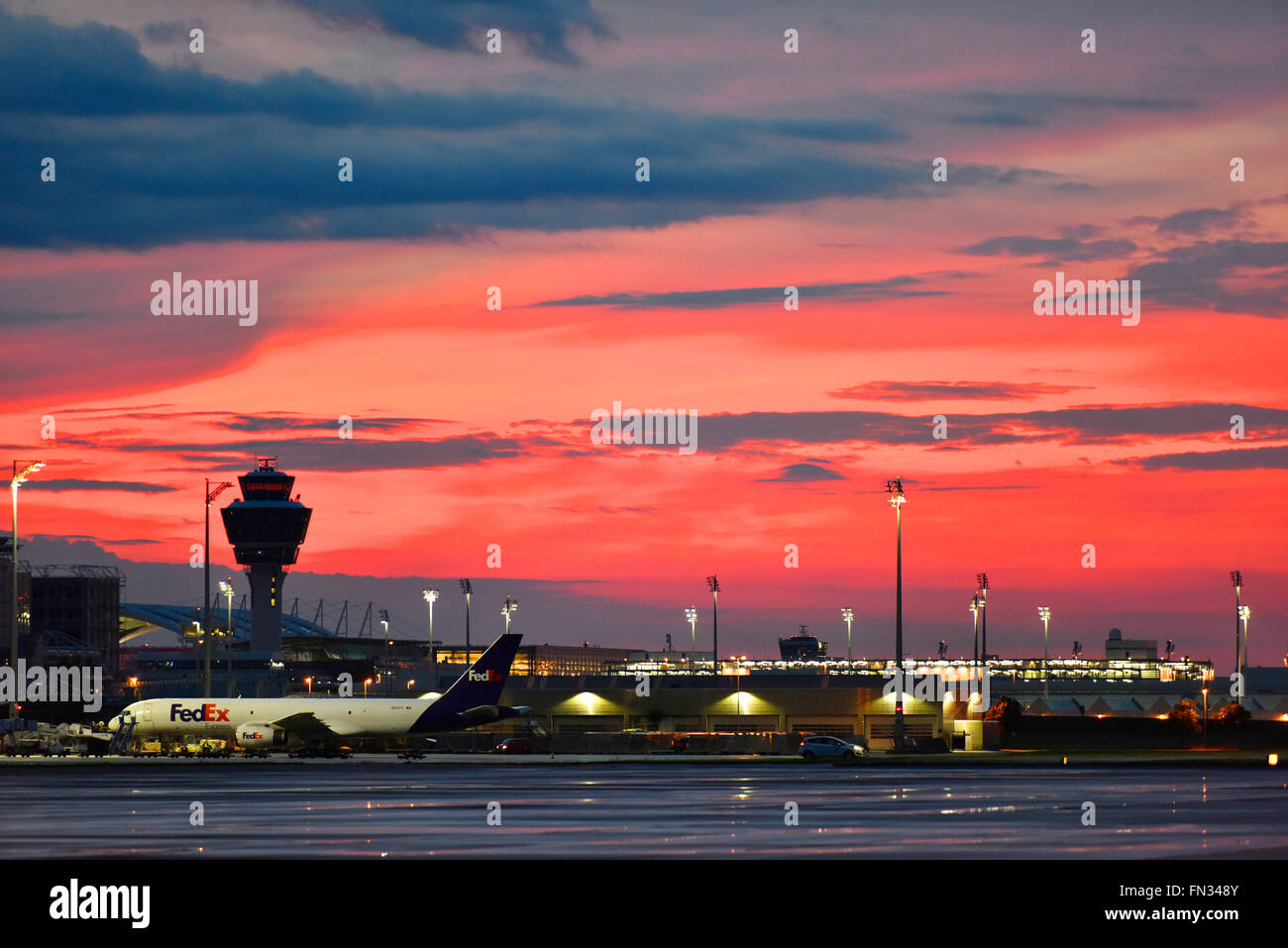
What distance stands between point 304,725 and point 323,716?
147 cm

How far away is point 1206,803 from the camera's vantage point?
133ft

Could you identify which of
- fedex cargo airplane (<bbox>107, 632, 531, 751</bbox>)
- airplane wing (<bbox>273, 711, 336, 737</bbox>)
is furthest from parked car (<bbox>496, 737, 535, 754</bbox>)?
airplane wing (<bbox>273, 711, 336, 737</bbox>)

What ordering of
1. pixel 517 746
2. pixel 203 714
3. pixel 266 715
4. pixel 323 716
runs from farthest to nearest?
pixel 517 746 → pixel 203 714 → pixel 266 715 → pixel 323 716

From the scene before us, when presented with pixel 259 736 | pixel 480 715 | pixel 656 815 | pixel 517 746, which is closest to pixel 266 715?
pixel 259 736

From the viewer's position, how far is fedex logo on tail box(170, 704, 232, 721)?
94.0m

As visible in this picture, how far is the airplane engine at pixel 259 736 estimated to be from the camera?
92000mm

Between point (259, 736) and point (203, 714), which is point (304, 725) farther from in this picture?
point (203, 714)

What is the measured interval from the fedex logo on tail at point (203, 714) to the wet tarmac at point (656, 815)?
Answer: 30.0 metres

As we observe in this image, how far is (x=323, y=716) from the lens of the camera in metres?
93.2

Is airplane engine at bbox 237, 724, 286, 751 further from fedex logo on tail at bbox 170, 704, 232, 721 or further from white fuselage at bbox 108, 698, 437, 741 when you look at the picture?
fedex logo on tail at bbox 170, 704, 232, 721

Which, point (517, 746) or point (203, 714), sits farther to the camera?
point (517, 746)
